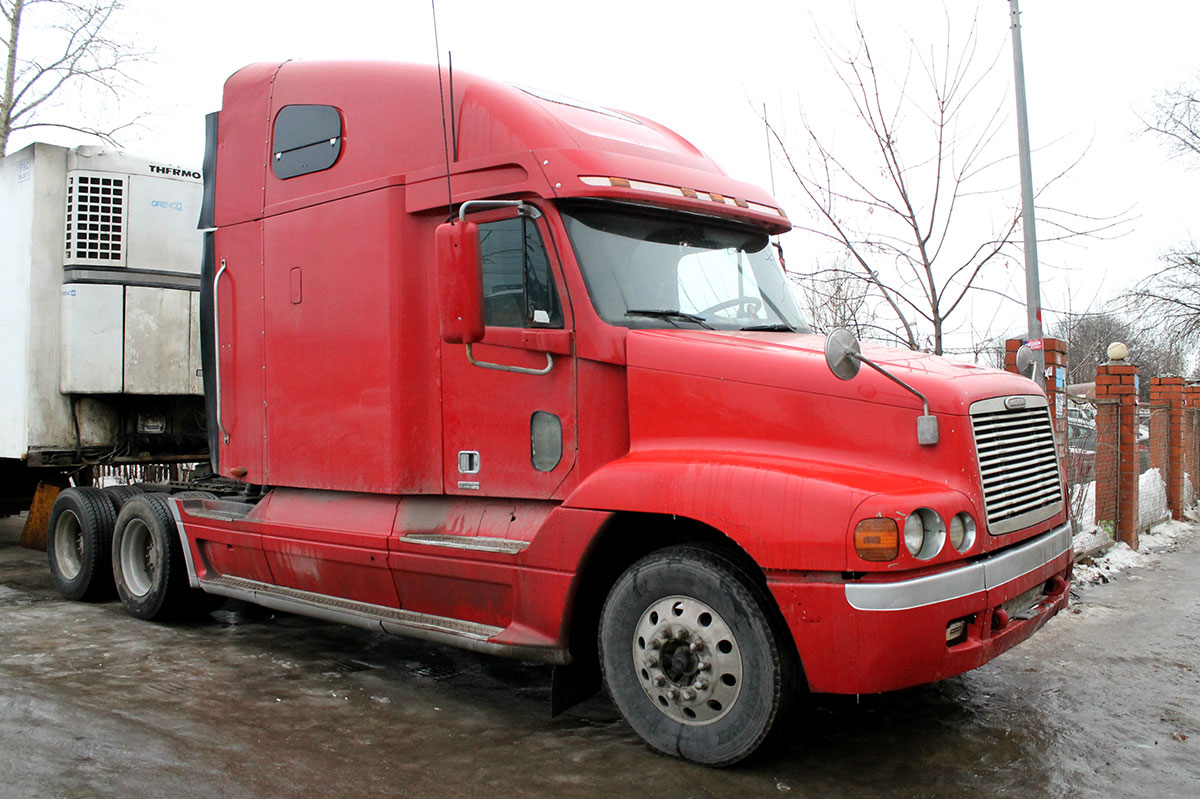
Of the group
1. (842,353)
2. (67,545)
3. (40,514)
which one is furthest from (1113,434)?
(40,514)

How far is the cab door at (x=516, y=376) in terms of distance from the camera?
194 inches

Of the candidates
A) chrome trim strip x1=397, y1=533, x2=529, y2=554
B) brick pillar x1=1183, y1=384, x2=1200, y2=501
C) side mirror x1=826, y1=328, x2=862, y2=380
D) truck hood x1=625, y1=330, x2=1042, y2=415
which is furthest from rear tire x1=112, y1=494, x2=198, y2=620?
brick pillar x1=1183, y1=384, x2=1200, y2=501

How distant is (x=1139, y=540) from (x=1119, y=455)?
103 cm

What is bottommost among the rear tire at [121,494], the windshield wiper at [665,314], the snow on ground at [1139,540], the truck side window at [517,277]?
the snow on ground at [1139,540]

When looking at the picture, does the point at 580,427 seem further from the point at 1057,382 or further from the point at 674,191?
the point at 1057,382

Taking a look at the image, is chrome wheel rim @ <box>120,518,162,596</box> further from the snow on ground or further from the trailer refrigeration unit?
the snow on ground

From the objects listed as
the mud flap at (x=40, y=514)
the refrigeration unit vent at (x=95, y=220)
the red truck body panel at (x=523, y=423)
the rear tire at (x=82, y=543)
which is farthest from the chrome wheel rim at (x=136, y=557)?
the mud flap at (x=40, y=514)

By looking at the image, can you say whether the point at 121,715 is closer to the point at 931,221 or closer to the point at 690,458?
the point at 690,458

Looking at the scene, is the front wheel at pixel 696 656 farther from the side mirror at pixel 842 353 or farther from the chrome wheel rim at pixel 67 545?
the chrome wheel rim at pixel 67 545

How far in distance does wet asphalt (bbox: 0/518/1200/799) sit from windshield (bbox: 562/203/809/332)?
6.78 ft

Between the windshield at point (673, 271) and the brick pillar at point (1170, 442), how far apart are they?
9.34 metres

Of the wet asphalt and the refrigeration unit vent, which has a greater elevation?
the refrigeration unit vent

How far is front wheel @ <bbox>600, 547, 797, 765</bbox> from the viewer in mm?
4148

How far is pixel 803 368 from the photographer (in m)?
4.37
